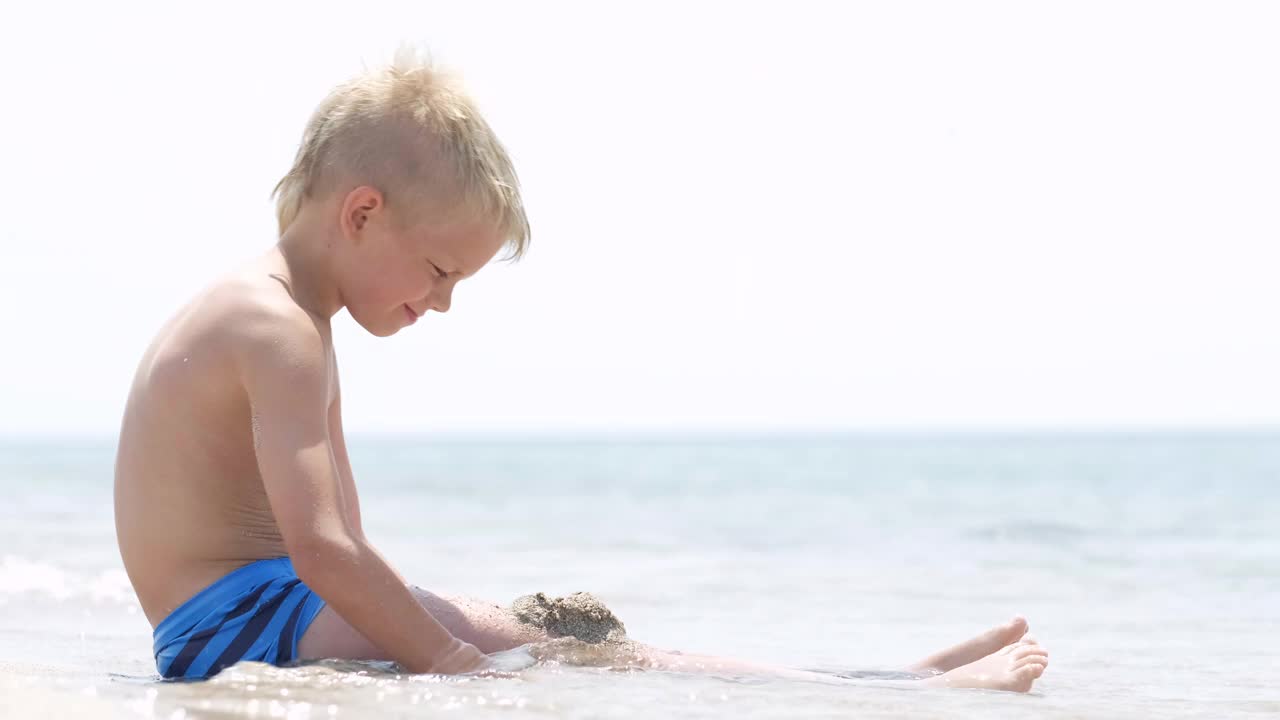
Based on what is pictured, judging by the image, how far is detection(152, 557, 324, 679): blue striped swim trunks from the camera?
217cm

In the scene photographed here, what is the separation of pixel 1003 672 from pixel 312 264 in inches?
63.5

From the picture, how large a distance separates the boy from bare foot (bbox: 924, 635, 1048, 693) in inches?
36.2

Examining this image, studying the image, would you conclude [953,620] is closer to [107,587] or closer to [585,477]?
[107,587]

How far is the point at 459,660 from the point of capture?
2.15 m

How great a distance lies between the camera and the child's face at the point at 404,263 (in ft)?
7.35

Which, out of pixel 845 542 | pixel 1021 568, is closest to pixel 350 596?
pixel 1021 568

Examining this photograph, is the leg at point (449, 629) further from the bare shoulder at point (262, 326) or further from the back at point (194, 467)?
the bare shoulder at point (262, 326)

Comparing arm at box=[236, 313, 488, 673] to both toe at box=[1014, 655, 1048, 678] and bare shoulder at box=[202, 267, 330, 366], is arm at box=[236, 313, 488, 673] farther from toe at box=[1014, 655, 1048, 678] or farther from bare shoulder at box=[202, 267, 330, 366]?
toe at box=[1014, 655, 1048, 678]

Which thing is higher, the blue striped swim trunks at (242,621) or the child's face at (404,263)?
the child's face at (404,263)

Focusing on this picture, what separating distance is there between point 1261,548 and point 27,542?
7.89 metres

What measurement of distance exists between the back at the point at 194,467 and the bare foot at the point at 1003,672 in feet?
4.54

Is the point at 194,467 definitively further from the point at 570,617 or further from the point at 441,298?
the point at 570,617

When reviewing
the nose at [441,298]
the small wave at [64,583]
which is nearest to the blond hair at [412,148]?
the nose at [441,298]

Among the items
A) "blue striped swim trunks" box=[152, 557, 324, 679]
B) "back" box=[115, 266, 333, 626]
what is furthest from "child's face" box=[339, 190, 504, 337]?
"blue striped swim trunks" box=[152, 557, 324, 679]
